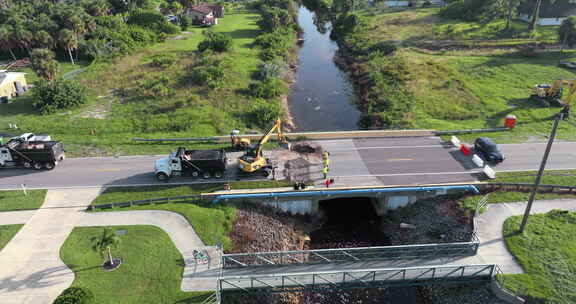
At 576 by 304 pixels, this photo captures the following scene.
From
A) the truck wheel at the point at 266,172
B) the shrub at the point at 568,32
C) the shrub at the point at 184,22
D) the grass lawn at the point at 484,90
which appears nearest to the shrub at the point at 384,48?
the grass lawn at the point at 484,90

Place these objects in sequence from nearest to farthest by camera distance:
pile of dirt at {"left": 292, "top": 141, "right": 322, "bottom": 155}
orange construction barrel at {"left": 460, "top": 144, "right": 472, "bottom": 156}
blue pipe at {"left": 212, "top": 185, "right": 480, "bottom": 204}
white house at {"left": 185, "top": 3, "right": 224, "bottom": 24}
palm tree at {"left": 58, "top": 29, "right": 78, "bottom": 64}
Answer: blue pipe at {"left": 212, "top": 185, "right": 480, "bottom": 204}
orange construction barrel at {"left": 460, "top": 144, "right": 472, "bottom": 156}
pile of dirt at {"left": 292, "top": 141, "right": 322, "bottom": 155}
palm tree at {"left": 58, "top": 29, "right": 78, "bottom": 64}
white house at {"left": 185, "top": 3, "right": 224, "bottom": 24}

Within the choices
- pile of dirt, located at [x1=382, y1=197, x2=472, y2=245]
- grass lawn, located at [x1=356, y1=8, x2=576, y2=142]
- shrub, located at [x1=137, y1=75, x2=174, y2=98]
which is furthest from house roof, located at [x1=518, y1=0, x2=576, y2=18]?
shrub, located at [x1=137, y1=75, x2=174, y2=98]

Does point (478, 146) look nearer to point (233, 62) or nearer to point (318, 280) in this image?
point (318, 280)

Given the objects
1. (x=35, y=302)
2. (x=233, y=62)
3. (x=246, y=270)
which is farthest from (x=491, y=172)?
(x=233, y=62)

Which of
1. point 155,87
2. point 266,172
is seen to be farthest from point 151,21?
point 266,172

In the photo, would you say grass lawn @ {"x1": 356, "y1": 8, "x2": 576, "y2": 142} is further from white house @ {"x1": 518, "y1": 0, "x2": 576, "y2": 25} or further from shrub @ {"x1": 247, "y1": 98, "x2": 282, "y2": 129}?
shrub @ {"x1": 247, "y1": 98, "x2": 282, "y2": 129}

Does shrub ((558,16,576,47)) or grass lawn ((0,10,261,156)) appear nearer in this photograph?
grass lawn ((0,10,261,156))
